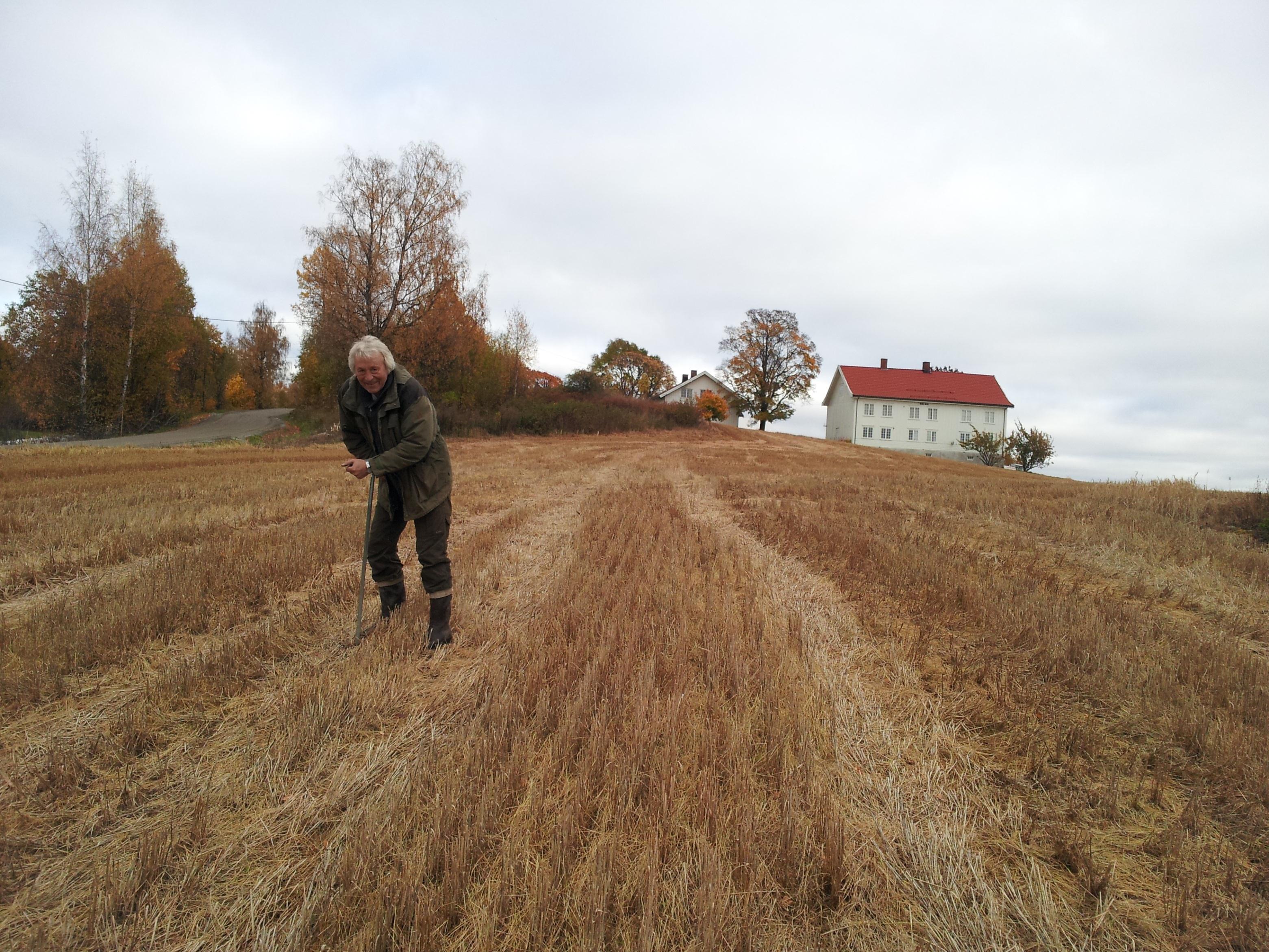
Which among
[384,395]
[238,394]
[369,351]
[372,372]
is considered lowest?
[384,395]

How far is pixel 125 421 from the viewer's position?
27.8 m

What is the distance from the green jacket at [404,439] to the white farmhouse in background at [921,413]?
185ft

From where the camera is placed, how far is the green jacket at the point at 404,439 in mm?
3922

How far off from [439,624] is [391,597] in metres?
0.71

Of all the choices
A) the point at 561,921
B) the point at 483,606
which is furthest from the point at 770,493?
the point at 561,921

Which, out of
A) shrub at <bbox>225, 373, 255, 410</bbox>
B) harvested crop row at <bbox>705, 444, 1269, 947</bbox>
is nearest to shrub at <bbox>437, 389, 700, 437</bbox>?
harvested crop row at <bbox>705, 444, 1269, 947</bbox>

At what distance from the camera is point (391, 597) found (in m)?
4.50

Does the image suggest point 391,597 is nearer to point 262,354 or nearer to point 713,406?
point 713,406

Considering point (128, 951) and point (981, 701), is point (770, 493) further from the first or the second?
point (128, 951)

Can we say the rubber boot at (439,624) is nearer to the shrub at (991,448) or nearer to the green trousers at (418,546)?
the green trousers at (418,546)

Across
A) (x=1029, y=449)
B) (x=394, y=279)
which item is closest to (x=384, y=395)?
(x=394, y=279)

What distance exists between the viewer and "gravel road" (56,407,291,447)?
23734mm

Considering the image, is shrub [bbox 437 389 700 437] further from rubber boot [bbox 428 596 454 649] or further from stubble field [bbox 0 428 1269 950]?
rubber boot [bbox 428 596 454 649]

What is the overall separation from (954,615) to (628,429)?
120 ft
